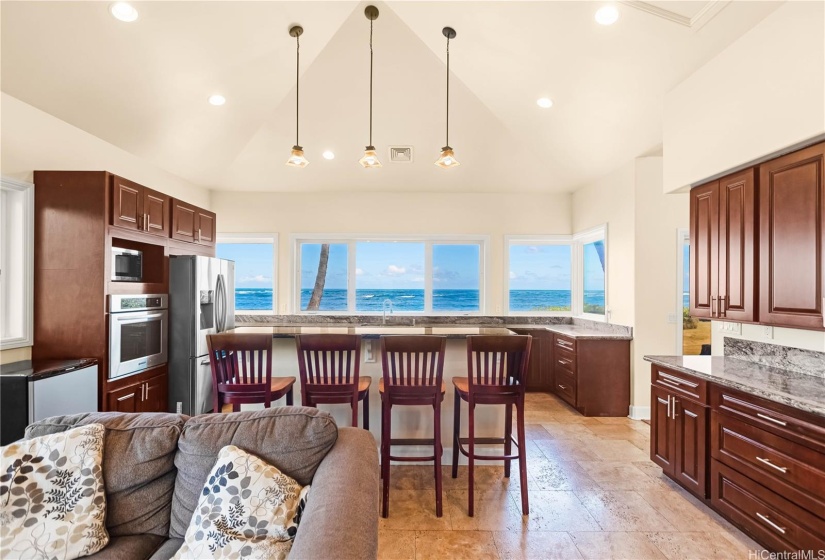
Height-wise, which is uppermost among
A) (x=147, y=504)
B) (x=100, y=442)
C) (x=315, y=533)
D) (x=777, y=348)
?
(x=777, y=348)

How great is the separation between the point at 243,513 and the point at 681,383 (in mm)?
2716

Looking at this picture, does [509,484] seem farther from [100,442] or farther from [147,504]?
[100,442]

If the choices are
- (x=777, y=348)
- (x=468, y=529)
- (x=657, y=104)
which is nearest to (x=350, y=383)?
(x=468, y=529)

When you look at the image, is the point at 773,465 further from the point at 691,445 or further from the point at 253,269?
the point at 253,269

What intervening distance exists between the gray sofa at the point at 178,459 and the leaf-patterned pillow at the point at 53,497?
63 millimetres

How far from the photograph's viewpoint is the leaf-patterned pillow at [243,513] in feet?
4.19

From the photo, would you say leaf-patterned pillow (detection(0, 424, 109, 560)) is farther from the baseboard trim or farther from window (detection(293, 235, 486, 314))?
the baseboard trim

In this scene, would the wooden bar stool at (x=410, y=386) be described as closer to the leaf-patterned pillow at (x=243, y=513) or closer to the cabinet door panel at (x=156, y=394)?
the leaf-patterned pillow at (x=243, y=513)

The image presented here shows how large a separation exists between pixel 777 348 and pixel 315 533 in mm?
3116

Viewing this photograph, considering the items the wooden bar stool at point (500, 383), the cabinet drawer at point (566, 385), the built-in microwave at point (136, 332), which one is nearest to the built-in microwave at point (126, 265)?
the built-in microwave at point (136, 332)

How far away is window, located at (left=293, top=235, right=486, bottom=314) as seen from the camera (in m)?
5.55

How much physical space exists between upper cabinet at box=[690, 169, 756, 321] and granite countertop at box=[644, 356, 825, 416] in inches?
13.5

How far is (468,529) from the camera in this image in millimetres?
2217

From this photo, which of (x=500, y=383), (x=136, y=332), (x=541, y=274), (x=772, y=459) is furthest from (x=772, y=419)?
(x=136, y=332)
